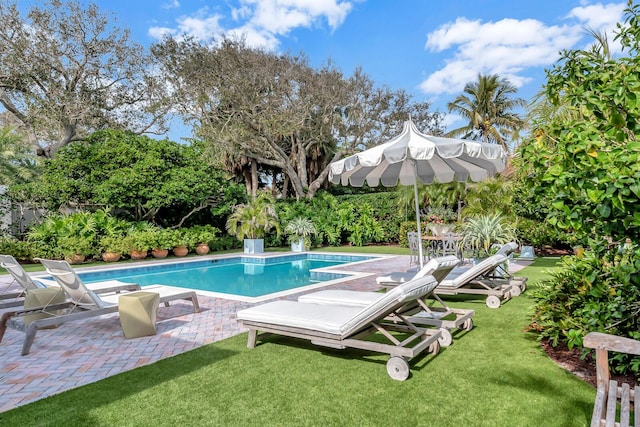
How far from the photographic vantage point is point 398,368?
3.92 meters

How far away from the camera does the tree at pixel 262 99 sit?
2023 centimetres

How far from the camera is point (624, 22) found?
3.14 m

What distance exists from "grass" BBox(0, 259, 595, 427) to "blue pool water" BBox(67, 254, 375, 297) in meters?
5.22

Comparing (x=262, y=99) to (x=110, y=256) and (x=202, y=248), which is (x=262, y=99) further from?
(x=110, y=256)

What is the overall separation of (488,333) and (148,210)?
635 inches

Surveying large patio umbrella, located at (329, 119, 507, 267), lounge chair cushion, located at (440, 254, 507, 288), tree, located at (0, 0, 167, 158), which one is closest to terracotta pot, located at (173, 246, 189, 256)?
tree, located at (0, 0, 167, 158)

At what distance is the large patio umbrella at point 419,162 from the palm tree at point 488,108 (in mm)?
25206

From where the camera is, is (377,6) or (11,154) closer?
(377,6)

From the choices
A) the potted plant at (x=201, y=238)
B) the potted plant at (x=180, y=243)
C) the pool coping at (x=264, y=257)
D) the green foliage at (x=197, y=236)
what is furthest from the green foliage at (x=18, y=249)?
the potted plant at (x=201, y=238)

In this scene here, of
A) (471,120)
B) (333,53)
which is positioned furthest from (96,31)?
(471,120)

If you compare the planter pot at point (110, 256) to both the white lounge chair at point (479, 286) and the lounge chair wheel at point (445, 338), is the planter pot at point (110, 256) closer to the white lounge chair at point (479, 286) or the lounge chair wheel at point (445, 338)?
the white lounge chair at point (479, 286)

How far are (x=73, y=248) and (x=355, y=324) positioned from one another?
1313cm

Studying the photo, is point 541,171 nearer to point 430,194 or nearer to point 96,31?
point 430,194

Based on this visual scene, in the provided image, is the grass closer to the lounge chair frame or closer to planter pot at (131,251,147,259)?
the lounge chair frame
